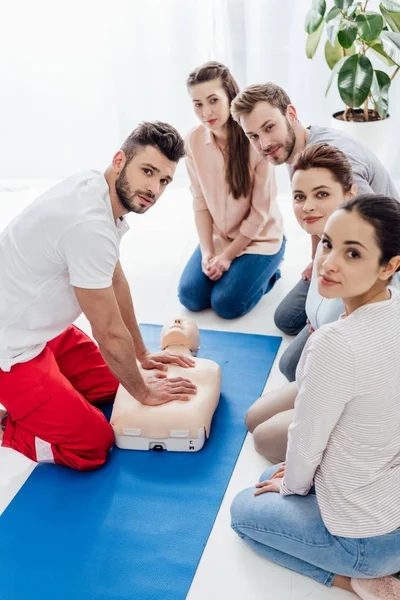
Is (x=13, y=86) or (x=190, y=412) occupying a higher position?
(x=13, y=86)

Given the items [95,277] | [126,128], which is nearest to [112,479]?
[95,277]

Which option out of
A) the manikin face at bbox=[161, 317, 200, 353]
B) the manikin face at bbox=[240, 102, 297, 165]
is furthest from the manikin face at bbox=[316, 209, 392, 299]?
the manikin face at bbox=[161, 317, 200, 353]

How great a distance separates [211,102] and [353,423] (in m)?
1.55

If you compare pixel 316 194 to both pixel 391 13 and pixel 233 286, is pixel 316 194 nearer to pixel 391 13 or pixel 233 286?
pixel 233 286

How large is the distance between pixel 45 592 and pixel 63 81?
10.4 feet

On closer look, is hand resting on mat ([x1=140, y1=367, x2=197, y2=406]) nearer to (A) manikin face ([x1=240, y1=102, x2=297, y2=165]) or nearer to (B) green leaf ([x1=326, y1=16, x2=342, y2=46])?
(A) manikin face ([x1=240, y1=102, x2=297, y2=165])

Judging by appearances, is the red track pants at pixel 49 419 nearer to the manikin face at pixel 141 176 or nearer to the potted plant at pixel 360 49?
the manikin face at pixel 141 176

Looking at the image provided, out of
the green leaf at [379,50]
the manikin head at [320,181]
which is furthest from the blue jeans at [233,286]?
the green leaf at [379,50]

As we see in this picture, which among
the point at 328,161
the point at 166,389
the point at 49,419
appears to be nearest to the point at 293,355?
the point at 166,389

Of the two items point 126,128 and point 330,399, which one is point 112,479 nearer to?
point 330,399

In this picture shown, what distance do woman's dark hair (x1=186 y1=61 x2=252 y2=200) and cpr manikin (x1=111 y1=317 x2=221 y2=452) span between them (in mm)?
910

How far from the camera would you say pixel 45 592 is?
1.72 m

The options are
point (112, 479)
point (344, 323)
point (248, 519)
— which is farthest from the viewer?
point (112, 479)

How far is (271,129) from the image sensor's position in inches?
89.5
